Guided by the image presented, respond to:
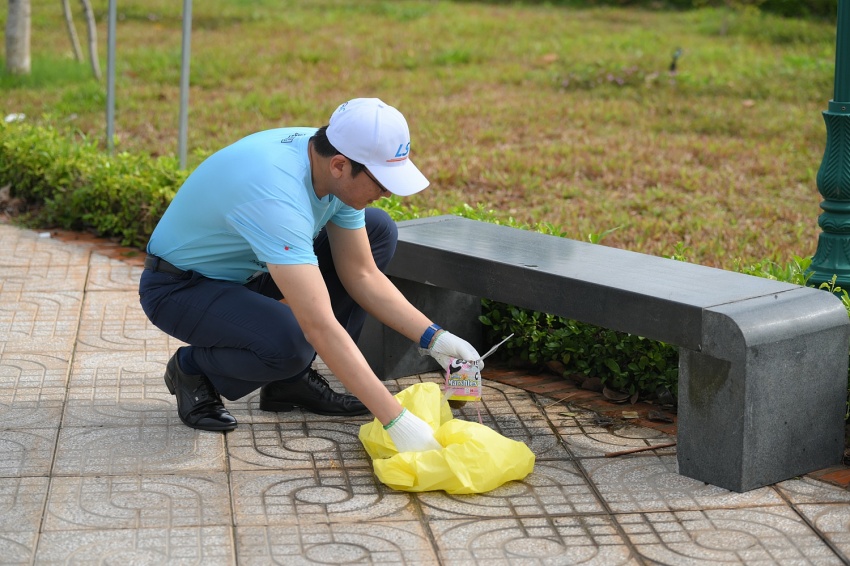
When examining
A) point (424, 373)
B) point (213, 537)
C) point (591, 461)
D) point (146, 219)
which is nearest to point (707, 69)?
point (146, 219)

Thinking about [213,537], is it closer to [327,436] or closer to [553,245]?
[327,436]

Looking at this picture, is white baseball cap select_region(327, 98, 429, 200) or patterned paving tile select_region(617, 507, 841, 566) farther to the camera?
white baseball cap select_region(327, 98, 429, 200)

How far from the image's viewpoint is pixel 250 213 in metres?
3.22

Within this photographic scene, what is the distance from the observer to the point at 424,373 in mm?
4379

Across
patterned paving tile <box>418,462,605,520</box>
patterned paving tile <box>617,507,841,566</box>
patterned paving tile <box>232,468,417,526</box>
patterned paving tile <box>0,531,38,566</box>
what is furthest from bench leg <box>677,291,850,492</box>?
A: patterned paving tile <box>0,531,38,566</box>

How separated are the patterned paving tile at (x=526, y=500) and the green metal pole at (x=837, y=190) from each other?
133cm

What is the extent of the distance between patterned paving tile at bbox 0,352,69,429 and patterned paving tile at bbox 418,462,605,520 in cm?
135

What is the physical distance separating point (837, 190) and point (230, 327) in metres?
2.14

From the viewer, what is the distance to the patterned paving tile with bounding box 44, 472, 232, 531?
9.95 ft

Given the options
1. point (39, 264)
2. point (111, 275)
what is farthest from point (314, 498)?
point (39, 264)

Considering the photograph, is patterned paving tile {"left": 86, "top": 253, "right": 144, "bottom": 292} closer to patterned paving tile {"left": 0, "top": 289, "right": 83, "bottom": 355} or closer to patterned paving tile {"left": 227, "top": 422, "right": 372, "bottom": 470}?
patterned paving tile {"left": 0, "top": 289, "right": 83, "bottom": 355}

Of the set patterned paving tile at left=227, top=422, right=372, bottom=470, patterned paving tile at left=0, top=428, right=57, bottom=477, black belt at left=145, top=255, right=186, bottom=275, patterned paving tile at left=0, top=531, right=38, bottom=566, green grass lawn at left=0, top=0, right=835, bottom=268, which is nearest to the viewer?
patterned paving tile at left=0, top=531, right=38, bottom=566

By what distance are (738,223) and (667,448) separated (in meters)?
3.12

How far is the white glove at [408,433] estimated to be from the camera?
10.7 ft
